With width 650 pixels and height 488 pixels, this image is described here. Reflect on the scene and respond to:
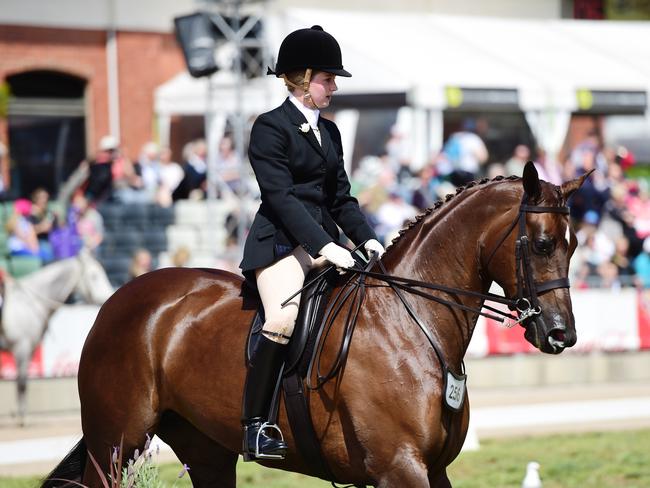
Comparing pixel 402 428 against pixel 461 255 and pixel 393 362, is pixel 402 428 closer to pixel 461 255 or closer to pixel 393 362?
pixel 393 362

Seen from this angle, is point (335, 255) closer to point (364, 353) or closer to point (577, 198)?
point (364, 353)

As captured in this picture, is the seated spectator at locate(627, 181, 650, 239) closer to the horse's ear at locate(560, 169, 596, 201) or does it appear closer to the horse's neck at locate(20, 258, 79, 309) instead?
the horse's neck at locate(20, 258, 79, 309)

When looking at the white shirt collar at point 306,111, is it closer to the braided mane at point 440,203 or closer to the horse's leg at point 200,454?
the braided mane at point 440,203

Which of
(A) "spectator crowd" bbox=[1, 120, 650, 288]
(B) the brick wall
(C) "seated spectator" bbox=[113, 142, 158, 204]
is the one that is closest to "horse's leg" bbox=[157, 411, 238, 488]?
(A) "spectator crowd" bbox=[1, 120, 650, 288]

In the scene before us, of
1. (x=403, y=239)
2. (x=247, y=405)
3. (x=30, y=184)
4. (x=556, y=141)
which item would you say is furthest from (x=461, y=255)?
(x=30, y=184)

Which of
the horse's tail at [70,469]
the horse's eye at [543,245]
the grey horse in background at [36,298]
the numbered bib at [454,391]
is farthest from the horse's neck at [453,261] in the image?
the grey horse in background at [36,298]

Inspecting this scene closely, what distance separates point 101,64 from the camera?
24609mm

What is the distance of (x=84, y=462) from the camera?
6867mm

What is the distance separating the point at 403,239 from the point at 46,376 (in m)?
8.79

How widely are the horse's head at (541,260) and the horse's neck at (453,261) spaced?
20 centimetres

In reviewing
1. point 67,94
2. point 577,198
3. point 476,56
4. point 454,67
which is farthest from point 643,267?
point 67,94

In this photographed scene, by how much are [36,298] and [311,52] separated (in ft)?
29.2

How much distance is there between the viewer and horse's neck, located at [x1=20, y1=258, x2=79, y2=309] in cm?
1407

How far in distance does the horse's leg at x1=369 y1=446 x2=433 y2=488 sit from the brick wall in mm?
19122
